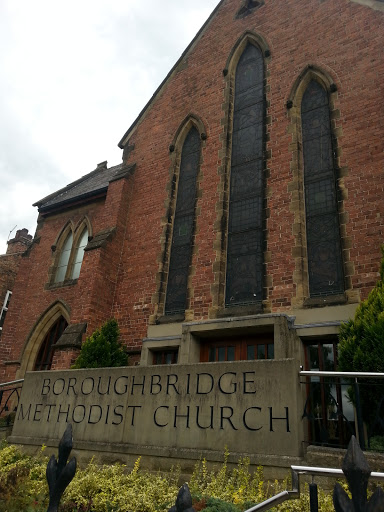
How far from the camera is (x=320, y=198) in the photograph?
381 inches

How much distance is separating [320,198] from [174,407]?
6114 mm

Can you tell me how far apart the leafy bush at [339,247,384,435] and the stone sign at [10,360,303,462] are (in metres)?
1.62

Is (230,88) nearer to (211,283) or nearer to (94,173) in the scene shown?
(211,283)

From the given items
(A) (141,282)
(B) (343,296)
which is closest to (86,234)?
(A) (141,282)

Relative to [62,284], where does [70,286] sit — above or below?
below

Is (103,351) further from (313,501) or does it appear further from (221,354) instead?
(313,501)

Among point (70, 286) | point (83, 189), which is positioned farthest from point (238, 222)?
point (83, 189)

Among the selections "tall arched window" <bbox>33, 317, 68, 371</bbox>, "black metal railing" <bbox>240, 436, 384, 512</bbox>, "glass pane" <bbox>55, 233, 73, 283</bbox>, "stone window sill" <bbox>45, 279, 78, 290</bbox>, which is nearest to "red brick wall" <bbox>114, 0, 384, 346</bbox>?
"stone window sill" <bbox>45, 279, 78, 290</bbox>

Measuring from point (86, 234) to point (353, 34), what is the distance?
1067 centimetres

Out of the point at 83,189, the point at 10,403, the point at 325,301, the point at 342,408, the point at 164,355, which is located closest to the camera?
the point at 342,408

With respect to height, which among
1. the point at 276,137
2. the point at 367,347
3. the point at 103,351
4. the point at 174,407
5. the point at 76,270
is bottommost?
the point at 174,407

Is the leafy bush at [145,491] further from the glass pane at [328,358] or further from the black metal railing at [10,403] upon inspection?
the glass pane at [328,358]

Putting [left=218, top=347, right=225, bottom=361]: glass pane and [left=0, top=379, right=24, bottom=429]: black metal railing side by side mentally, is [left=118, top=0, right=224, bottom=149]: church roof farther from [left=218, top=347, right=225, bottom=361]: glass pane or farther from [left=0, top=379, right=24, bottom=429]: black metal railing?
[left=0, top=379, right=24, bottom=429]: black metal railing

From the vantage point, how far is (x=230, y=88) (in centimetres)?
1276
